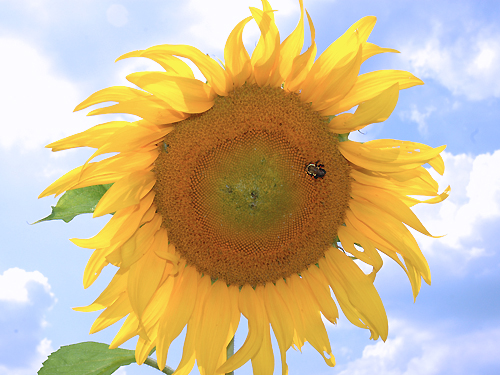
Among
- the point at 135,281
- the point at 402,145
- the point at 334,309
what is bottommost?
the point at 135,281

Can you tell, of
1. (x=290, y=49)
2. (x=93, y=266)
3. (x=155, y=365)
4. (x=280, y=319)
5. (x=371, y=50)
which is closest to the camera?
(x=290, y=49)

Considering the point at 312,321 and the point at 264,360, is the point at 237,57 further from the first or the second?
the point at 264,360

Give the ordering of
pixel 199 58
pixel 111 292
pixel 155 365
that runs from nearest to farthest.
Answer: pixel 199 58
pixel 111 292
pixel 155 365

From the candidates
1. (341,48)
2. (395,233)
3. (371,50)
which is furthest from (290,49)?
(395,233)

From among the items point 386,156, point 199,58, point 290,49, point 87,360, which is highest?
point 290,49

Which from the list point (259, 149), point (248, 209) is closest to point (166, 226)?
point (248, 209)

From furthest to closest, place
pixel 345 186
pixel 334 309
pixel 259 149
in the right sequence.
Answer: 1. pixel 334 309
2. pixel 345 186
3. pixel 259 149

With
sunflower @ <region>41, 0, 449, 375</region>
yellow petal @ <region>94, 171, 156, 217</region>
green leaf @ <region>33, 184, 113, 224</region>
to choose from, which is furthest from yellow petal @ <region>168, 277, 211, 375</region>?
green leaf @ <region>33, 184, 113, 224</region>

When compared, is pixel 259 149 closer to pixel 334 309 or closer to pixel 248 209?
pixel 248 209
